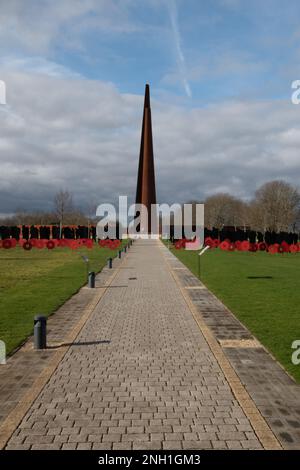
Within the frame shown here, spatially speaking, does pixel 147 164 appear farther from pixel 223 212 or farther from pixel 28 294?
pixel 28 294

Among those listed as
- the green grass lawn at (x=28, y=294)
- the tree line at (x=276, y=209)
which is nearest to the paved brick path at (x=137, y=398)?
the green grass lawn at (x=28, y=294)

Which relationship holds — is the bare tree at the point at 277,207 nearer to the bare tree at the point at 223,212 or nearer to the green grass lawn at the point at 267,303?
the bare tree at the point at 223,212

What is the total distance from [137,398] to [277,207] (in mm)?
75428

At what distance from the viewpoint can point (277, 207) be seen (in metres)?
76.6

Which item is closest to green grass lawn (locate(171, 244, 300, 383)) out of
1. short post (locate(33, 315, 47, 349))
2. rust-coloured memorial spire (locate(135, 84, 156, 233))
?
short post (locate(33, 315, 47, 349))

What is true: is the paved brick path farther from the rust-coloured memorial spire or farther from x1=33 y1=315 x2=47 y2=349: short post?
the rust-coloured memorial spire

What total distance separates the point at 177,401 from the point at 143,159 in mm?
93005

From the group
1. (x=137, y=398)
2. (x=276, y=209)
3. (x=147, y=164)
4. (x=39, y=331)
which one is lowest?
(x=137, y=398)

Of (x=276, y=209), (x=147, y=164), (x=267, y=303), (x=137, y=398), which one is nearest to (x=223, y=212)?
(x=147, y=164)

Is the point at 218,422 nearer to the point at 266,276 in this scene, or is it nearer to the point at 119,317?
the point at 119,317

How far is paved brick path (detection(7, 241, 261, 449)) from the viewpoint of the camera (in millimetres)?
4625

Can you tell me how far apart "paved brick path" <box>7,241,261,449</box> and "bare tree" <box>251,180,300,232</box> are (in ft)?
229

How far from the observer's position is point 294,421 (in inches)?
200

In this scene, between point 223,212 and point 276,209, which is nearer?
point 276,209
